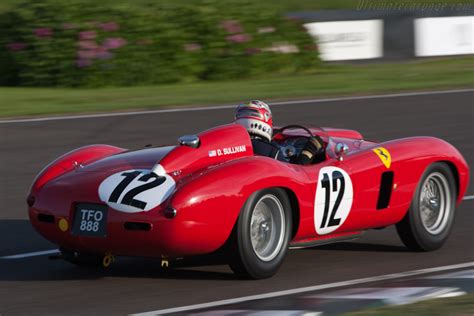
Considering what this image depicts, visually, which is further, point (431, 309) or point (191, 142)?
point (191, 142)

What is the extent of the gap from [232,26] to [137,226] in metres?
14.4

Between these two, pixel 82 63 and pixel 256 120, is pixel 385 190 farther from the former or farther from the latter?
pixel 82 63

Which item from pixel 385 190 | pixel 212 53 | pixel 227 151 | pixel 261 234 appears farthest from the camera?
pixel 212 53

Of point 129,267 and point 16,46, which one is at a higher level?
point 16,46

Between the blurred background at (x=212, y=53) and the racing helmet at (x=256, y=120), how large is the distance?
30.0 ft

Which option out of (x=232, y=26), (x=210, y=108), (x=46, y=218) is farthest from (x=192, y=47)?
(x=46, y=218)

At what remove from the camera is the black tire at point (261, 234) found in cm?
715

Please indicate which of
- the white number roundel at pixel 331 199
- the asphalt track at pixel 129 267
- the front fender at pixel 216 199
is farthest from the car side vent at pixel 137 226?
the white number roundel at pixel 331 199

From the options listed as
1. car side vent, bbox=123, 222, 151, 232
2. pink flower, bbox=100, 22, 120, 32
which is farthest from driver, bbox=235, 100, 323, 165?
pink flower, bbox=100, 22, 120, 32

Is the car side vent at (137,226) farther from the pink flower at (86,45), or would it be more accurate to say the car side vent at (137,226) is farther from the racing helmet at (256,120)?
the pink flower at (86,45)

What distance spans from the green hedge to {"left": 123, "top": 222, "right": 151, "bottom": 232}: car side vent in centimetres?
1287

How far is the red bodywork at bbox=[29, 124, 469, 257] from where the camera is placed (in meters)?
6.99

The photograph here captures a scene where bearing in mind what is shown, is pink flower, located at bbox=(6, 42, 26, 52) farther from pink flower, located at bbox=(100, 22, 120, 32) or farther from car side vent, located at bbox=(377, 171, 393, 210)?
car side vent, located at bbox=(377, 171, 393, 210)

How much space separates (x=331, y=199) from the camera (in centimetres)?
778
